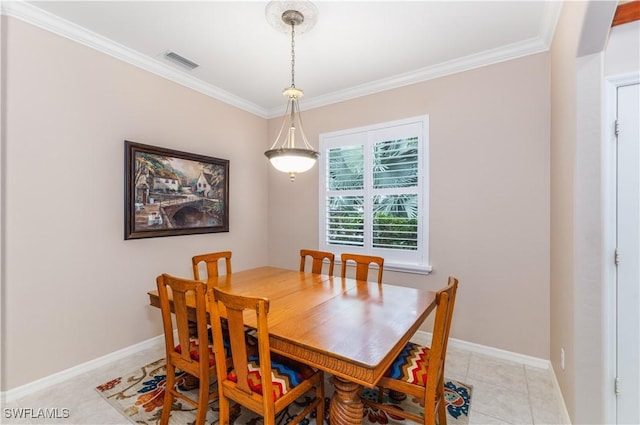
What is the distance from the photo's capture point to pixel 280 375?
1.55 meters

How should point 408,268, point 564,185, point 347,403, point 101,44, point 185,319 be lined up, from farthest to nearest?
1. point 408,268
2. point 101,44
3. point 564,185
4. point 185,319
5. point 347,403

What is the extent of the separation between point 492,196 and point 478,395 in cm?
164

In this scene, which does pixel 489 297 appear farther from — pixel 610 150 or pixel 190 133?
pixel 190 133

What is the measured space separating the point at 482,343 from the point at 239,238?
293 cm

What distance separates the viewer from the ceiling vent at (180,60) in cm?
276

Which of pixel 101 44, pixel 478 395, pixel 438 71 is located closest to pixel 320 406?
pixel 478 395

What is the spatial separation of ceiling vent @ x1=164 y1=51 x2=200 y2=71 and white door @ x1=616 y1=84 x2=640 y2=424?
3.32m

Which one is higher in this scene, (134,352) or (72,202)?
(72,202)

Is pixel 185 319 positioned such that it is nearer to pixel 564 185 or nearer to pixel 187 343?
pixel 187 343

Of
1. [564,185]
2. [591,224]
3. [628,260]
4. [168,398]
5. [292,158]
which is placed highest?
[292,158]

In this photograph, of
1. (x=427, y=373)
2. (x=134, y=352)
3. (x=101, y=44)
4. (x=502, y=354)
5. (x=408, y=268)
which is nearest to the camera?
(x=427, y=373)

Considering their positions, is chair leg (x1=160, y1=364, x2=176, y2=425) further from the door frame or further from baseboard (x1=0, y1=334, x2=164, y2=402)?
the door frame

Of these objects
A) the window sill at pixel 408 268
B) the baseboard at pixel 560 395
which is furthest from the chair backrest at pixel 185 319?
the baseboard at pixel 560 395

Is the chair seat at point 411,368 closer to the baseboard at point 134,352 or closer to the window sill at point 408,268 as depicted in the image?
the baseboard at point 134,352
